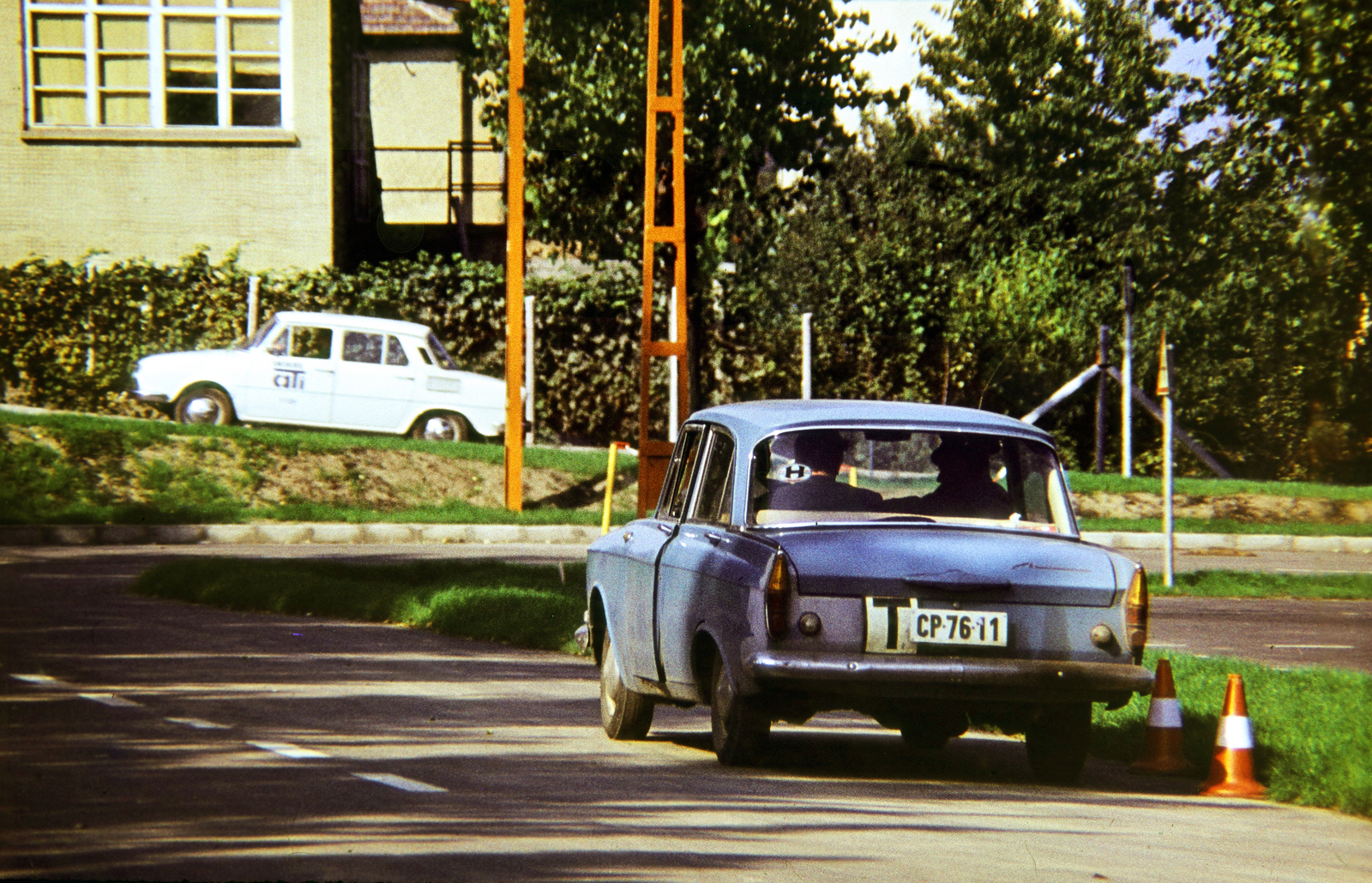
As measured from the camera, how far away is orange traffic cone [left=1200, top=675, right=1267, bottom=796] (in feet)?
25.4

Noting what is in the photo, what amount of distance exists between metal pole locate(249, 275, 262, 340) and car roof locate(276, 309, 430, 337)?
151 centimetres

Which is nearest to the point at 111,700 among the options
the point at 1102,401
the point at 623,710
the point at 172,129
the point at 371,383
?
the point at 623,710

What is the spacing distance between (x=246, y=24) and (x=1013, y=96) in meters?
25.9

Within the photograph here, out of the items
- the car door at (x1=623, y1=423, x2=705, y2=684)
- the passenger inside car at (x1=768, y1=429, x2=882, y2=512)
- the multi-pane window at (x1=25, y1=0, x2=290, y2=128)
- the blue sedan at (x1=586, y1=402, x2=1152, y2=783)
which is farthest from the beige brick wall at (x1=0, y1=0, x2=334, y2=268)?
the passenger inside car at (x1=768, y1=429, x2=882, y2=512)

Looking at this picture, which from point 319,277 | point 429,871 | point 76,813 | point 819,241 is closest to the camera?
point 429,871

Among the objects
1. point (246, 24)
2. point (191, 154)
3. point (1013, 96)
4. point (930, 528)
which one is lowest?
point (930, 528)

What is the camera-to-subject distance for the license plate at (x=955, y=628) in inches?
282

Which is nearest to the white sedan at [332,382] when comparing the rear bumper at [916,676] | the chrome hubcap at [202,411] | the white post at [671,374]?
the chrome hubcap at [202,411]

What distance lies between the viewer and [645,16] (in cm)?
2539

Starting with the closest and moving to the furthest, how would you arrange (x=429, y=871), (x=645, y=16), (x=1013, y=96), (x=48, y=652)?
(x=429, y=871), (x=1013, y=96), (x=48, y=652), (x=645, y=16)

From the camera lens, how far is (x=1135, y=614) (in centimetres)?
733

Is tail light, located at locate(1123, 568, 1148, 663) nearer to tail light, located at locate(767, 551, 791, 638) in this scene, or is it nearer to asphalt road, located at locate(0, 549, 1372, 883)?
asphalt road, located at locate(0, 549, 1372, 883)

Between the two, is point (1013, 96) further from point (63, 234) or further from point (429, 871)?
point (63, 234)

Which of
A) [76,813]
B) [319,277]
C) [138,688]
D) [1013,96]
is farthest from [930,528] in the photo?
[319,277]
